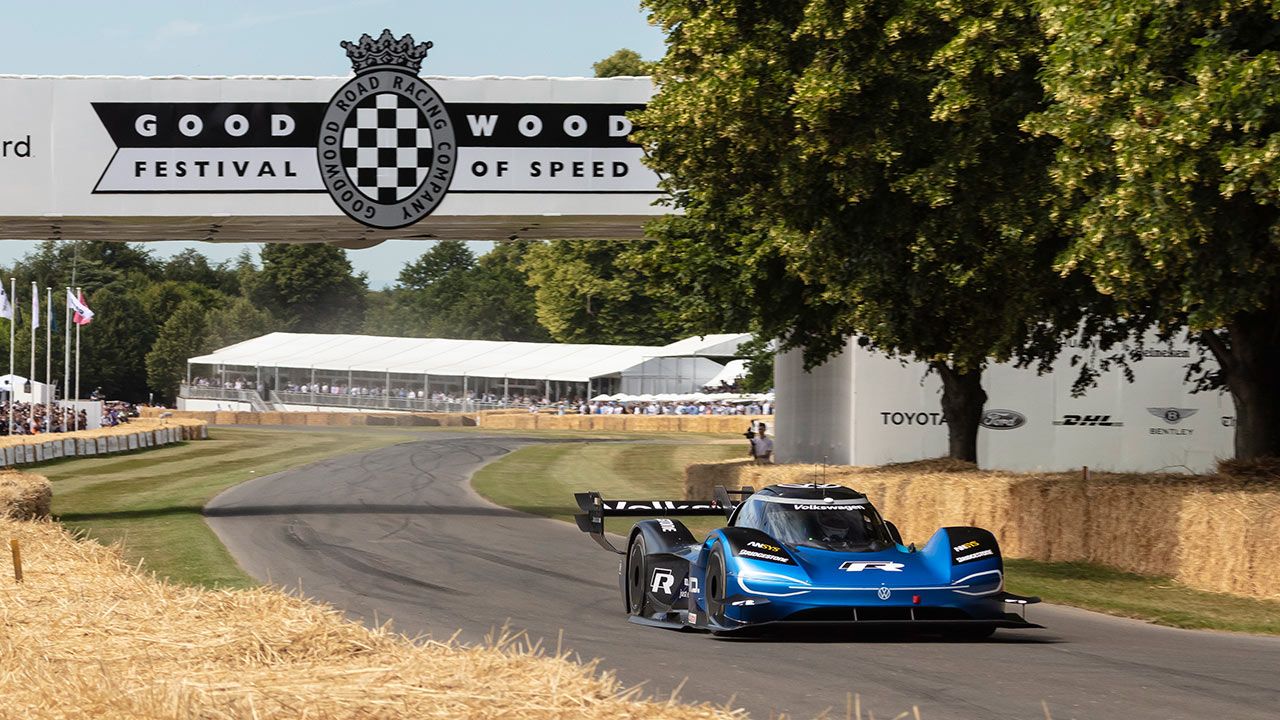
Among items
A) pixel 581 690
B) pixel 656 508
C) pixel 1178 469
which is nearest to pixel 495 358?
pixel 1178 469

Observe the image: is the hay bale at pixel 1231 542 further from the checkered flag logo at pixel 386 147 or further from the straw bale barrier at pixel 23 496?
the straw bale barrier at pixel 23 496

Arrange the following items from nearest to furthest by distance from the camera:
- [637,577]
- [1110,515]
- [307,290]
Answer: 1. [637,577]
2. [1110,515]
3. [307,290]

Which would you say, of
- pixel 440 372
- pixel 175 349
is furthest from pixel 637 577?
pixel 175 349

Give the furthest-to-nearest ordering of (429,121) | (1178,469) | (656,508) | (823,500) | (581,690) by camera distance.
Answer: (1178,469), (429,121), (656,508), (823,500), (581,690)

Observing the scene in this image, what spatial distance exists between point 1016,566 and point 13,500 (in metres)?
13.7

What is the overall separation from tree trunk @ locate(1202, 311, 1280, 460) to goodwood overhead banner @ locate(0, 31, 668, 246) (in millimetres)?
10113

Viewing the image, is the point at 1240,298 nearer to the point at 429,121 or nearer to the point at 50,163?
the point at 429,121

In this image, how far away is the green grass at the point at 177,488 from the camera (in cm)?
1966

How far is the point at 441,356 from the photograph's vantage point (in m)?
94.5

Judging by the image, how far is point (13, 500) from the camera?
800 inches

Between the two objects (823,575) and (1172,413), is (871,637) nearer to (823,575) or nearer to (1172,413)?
(823,575)

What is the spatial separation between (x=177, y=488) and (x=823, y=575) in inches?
1050

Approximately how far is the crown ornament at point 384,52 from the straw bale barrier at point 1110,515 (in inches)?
366

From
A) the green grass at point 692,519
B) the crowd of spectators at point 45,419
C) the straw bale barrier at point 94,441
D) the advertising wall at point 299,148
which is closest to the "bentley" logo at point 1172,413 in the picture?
the green grass at point 692,519
